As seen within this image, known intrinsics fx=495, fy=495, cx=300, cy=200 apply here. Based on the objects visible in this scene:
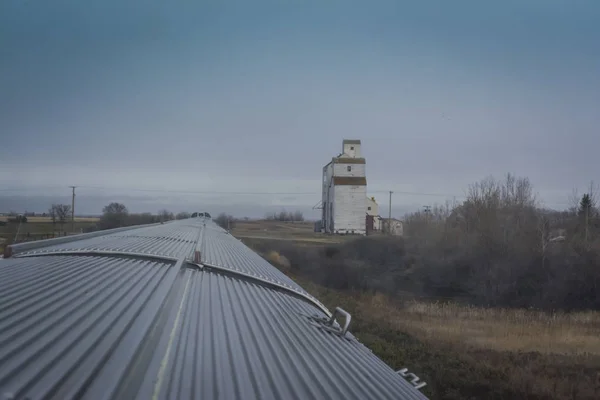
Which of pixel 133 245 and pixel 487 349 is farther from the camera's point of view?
pixel 487 349

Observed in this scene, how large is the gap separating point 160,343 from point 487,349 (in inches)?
338

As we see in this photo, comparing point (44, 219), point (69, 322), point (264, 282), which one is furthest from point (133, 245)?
point (44, 219)

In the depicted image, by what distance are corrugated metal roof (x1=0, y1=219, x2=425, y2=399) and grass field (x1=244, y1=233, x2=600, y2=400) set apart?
389 cm

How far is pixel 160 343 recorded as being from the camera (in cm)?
261

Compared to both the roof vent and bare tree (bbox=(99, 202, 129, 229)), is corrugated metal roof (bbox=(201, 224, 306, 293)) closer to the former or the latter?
the roof vent

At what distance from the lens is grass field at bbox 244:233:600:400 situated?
7121 mm

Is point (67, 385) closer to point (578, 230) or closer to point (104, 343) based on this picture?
point (104, 343)

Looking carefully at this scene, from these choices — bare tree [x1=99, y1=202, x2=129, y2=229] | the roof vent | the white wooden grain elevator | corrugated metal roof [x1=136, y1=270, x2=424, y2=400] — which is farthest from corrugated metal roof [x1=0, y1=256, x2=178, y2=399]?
the white wooden grain elevator

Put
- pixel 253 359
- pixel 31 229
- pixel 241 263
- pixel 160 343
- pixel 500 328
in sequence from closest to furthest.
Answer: pixel 160 343, pixel 253 359, pixel 241 263, pixel 500 328, pixel 31 229

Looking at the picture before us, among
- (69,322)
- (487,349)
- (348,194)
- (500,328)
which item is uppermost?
(348,194)

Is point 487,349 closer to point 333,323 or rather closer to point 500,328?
point 500,328

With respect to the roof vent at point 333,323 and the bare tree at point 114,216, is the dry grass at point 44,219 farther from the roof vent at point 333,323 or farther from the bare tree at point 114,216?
the roof vent at point 333,323

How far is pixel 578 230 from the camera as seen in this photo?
24.0 meters

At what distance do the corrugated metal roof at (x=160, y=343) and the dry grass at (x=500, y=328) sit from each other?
23.7 ft
